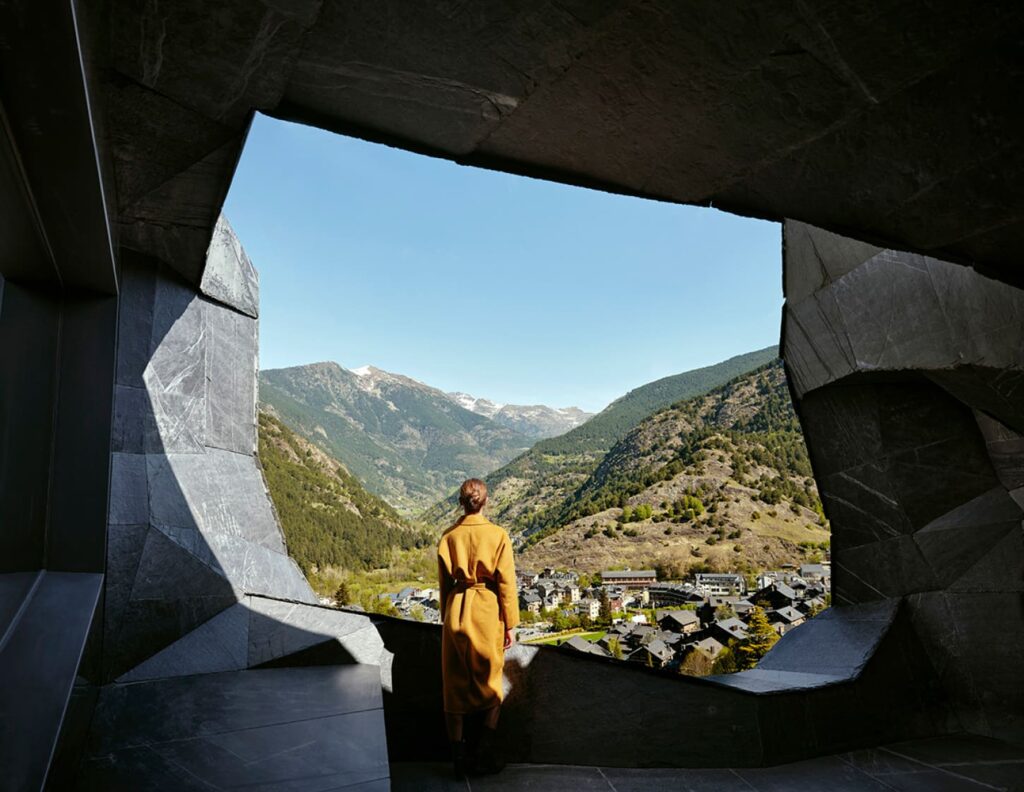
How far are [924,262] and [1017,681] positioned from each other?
154 inches

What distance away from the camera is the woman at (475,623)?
3.55 meters

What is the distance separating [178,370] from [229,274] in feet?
3.69

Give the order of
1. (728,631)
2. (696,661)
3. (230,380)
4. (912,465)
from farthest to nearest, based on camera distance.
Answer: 1. (728,631)
2. (696,661)
3. (912,465)
4. (230,380)

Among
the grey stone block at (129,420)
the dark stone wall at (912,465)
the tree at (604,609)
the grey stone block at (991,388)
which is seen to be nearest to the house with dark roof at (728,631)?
the tree at (604,609)

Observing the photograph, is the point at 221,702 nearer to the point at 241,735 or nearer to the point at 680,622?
the point at 241,735

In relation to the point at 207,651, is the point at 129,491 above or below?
above

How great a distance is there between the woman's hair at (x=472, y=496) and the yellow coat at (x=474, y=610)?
0.30 ft

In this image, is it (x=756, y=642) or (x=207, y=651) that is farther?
(x=756, y=642)

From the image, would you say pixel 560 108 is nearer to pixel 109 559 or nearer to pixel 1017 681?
pixel 109 559

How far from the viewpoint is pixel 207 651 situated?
403cm

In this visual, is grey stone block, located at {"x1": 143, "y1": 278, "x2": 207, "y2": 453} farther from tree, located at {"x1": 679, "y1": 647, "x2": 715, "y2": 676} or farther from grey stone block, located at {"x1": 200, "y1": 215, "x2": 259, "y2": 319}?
tree, located at {"x1": 679, "y1": 647, "x2": 715, "y2": 676}

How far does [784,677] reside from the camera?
544 cm

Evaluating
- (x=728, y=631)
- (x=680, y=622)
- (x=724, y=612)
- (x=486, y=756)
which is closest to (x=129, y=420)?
(x=486, y=756)

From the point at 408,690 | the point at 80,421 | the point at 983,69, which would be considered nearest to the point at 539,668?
the point at 408,690
